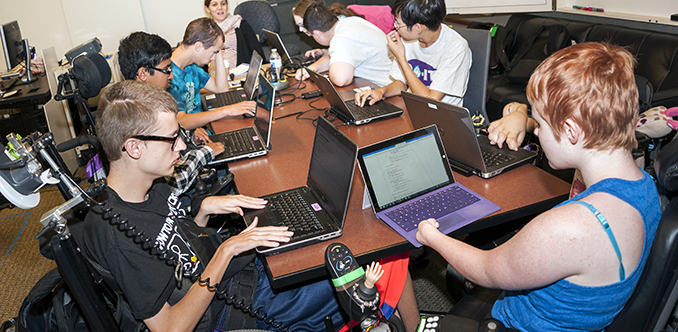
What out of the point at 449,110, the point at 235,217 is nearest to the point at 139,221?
the point at 235,217

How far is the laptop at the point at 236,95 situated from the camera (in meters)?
2.73

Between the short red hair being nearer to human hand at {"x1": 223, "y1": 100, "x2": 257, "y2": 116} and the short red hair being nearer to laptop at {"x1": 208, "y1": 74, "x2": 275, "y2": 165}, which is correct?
laptop at {"x1": 208, "y1": 74, "x2": 275, "y2": 165}

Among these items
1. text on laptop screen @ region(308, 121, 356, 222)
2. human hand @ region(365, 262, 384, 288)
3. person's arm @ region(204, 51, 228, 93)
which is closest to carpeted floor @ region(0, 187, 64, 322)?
person's arm @ region(204, 51, 228, 93)

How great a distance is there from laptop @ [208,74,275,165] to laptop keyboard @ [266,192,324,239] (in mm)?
456

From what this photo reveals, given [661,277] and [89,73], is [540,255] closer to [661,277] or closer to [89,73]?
[661,277]

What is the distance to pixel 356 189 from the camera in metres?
1.58

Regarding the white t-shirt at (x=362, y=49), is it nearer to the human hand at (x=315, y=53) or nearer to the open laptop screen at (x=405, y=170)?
the human hand at (x=315, y=53)

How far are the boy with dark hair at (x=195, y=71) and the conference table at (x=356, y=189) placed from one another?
0.48 feet

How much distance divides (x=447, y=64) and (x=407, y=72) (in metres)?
0.22

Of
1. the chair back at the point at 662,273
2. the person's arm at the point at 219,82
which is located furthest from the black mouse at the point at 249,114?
the chair back at the point at 662,273

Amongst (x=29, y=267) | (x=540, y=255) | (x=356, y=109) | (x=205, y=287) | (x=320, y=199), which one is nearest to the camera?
(x=540, y=255)

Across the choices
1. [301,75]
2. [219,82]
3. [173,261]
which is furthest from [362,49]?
[173,261]

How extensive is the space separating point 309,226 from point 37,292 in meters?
0.72

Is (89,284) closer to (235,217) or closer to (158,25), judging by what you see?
(235,217)
